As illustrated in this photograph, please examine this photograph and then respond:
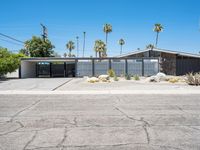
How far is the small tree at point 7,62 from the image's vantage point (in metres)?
32.0

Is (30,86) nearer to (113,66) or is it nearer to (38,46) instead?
(113,66)

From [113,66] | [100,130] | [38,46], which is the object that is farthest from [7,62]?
[100,130]

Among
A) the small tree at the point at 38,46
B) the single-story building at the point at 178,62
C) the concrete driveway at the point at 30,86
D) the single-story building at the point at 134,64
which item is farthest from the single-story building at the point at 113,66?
the small tree at the point at 38,46

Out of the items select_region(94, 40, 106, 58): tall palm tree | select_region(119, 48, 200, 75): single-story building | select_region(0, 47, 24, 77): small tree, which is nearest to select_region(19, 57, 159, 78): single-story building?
select_region(119, 48, 200, 75): single-story building

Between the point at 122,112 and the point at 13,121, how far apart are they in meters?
3.78

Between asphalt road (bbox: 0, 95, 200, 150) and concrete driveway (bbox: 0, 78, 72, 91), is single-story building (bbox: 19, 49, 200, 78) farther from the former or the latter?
asphalt road (bbox: 0, 95, 200, 150)

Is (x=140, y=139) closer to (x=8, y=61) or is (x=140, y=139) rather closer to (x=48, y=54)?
(x=8, y=61)

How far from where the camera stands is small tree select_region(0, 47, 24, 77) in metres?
32.0

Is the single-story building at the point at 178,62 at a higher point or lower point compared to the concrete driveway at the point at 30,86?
higher

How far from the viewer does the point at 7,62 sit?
32.2 m

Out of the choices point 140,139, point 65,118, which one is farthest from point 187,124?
point 65,118

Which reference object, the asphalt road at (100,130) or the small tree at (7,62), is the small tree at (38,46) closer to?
the small tree at (7,62)

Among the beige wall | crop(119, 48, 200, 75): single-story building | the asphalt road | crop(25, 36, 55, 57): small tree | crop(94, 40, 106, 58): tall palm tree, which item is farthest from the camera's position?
crop(94, 40, 106, 58): tall palm tree

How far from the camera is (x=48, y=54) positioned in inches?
2156
